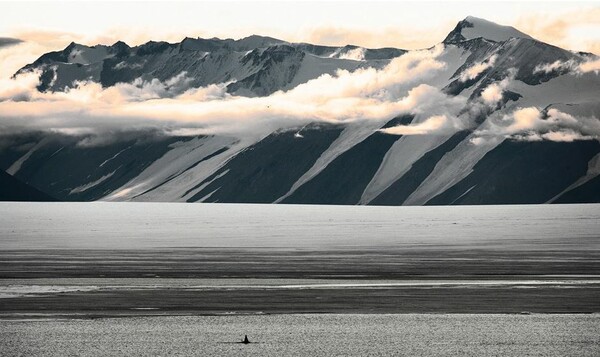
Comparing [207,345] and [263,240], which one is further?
[263,240]

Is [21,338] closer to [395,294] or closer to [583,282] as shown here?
[395,294]

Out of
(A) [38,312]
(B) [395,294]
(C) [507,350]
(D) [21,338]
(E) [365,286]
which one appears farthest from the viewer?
(E) [365,286]

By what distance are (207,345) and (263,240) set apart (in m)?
105

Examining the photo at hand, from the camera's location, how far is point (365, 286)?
74.9m

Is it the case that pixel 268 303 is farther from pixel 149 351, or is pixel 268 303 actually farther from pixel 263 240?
pixel 263 240

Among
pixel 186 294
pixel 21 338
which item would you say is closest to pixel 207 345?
pixel 21 338

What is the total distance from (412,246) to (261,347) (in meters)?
86.3

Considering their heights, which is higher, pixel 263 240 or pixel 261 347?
pixel 261 347

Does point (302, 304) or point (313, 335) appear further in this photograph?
point (302, 304)

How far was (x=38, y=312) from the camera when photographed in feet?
193

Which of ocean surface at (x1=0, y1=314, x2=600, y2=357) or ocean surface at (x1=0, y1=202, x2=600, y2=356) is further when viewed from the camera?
ocean surface at (x1=0, y1=202, x2=600, y2=356)

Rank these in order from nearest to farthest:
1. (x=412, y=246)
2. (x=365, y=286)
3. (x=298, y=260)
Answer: (x=365, y=286) < (x=298, y=260) < (x=412, y=246)

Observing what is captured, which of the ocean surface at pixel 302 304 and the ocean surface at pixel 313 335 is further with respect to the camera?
the ocean surface at pixel 302 304

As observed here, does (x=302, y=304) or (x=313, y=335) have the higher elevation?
(x=313, y=335)
